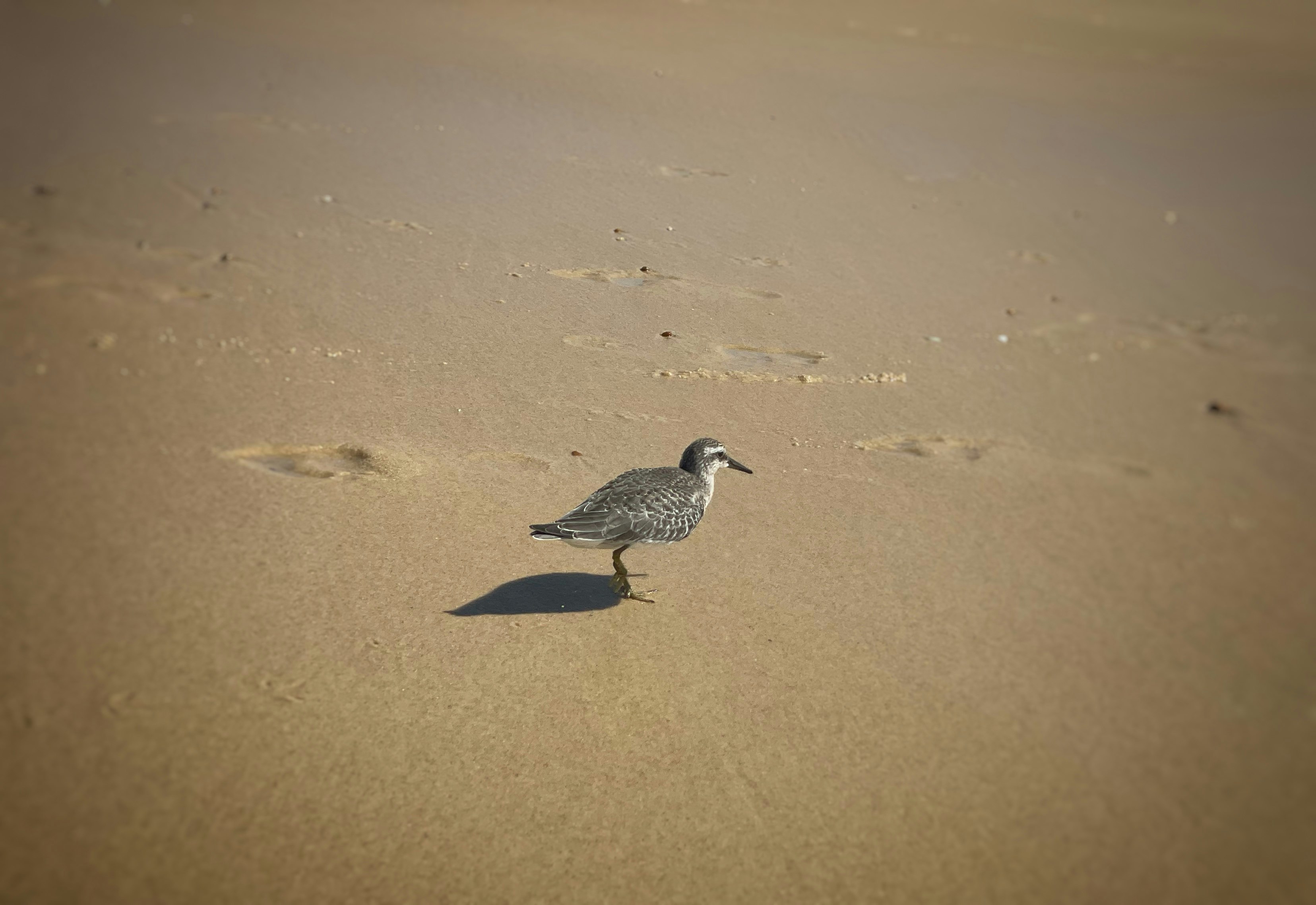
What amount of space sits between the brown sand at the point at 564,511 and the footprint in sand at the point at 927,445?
3cm

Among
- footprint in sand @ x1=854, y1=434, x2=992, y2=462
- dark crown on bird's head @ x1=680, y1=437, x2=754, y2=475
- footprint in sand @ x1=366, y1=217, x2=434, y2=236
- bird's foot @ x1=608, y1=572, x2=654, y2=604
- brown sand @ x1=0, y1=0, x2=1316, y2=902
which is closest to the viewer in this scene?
brown sand @ x1=0, y1=0, x2=1316, y2=902

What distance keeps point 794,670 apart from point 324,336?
372 cm

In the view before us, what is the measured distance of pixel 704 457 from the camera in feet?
15.9

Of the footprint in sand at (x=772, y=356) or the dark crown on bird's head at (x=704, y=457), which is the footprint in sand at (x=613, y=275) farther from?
the dark crown on bird's head at (x=704, y=457)

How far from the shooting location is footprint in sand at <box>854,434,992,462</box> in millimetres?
5609

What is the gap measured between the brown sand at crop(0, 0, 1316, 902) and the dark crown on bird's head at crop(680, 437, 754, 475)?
1.24ft

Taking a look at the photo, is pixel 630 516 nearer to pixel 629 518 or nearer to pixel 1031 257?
pixel 629 518

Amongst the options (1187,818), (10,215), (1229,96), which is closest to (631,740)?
(1187,818)

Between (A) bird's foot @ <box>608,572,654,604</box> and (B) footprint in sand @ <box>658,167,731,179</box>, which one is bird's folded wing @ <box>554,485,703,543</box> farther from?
(B) footprint in sand @ <box>658,167,731,179</box>

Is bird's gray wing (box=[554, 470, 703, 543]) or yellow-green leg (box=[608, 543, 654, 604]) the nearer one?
bird's gray wing (box=[554, 470, 703, 543])

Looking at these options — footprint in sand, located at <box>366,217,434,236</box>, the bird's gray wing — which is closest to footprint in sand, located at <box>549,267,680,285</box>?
footprint in sand, located at <box>366,217,434,236</box>

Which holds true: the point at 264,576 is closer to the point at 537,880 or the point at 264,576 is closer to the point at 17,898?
the point at 17,898

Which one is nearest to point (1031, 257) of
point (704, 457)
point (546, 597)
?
point (704, 457)

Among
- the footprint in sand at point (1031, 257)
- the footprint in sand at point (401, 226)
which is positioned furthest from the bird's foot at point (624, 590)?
the footprint in sand at point (1031, 257)
